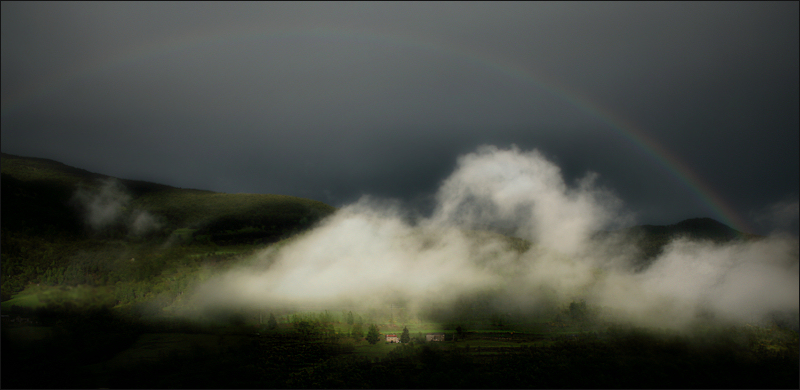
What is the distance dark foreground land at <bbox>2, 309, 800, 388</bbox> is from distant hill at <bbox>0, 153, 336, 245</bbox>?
4997cm

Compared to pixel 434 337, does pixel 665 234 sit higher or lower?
higher

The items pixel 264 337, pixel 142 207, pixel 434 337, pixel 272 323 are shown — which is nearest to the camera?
pixel 264 337

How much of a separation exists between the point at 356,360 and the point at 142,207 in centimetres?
11335

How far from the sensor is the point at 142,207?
12338 centimetres

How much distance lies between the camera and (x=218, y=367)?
52.6 metres

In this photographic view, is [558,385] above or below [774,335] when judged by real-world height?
below

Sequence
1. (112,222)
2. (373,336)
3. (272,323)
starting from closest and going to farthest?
(373,336)
(272,323)
(112,222)

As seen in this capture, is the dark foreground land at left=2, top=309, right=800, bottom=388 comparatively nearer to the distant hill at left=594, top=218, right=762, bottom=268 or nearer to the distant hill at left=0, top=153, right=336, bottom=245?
the distant hill at left=594, top=218, right=762, bottom=268

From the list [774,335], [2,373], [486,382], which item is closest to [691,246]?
[774,335]

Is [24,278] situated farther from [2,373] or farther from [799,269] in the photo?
[799,269]

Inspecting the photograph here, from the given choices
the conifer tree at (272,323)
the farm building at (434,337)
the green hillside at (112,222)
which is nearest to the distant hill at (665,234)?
the farm building at (434,337)

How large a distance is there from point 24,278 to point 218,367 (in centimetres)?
3639

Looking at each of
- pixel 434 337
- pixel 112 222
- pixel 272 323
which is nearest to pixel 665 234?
pixel 434 337

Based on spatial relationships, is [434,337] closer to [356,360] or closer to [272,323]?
[356,360]
